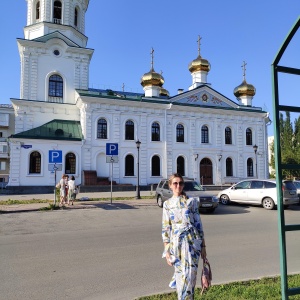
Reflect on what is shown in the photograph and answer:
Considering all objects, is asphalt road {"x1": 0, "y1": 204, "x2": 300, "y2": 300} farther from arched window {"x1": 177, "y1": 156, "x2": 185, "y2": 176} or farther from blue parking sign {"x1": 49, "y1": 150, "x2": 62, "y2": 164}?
arched window {"x1": 177, "y1": 156, "x2": 185, "y2": 176}

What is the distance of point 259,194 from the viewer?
16.3 meters

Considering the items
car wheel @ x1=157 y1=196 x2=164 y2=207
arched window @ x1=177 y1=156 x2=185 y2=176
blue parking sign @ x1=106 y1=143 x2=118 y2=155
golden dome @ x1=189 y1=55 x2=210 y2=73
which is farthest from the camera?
golden dome @ x1=189 y1=55 x2=210 y2=73

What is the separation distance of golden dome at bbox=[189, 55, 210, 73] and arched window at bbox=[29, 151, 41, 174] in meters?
21.6

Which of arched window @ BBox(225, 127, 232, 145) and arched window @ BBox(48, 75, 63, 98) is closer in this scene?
arched window @ BBox(48, 75, 63, 98)

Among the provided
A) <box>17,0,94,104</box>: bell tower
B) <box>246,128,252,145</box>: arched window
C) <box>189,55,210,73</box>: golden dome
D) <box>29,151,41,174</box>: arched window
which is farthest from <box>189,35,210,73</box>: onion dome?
<box>29,151,41,174</box>: arched window

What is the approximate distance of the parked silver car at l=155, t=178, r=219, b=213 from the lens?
1453 cm

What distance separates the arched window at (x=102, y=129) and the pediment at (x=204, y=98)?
8352 mm

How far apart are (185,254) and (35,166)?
27429 mm

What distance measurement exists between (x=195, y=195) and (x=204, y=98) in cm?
2306

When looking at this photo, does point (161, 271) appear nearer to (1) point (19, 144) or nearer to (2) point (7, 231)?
(2) point (7, 231)

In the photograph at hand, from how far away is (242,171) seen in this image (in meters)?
36.2

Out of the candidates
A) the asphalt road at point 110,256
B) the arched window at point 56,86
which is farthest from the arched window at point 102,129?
the asphalt road at point 110,256

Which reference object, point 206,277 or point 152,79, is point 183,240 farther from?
point 152,79

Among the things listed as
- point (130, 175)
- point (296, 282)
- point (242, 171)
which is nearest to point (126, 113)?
point (130, 175)
